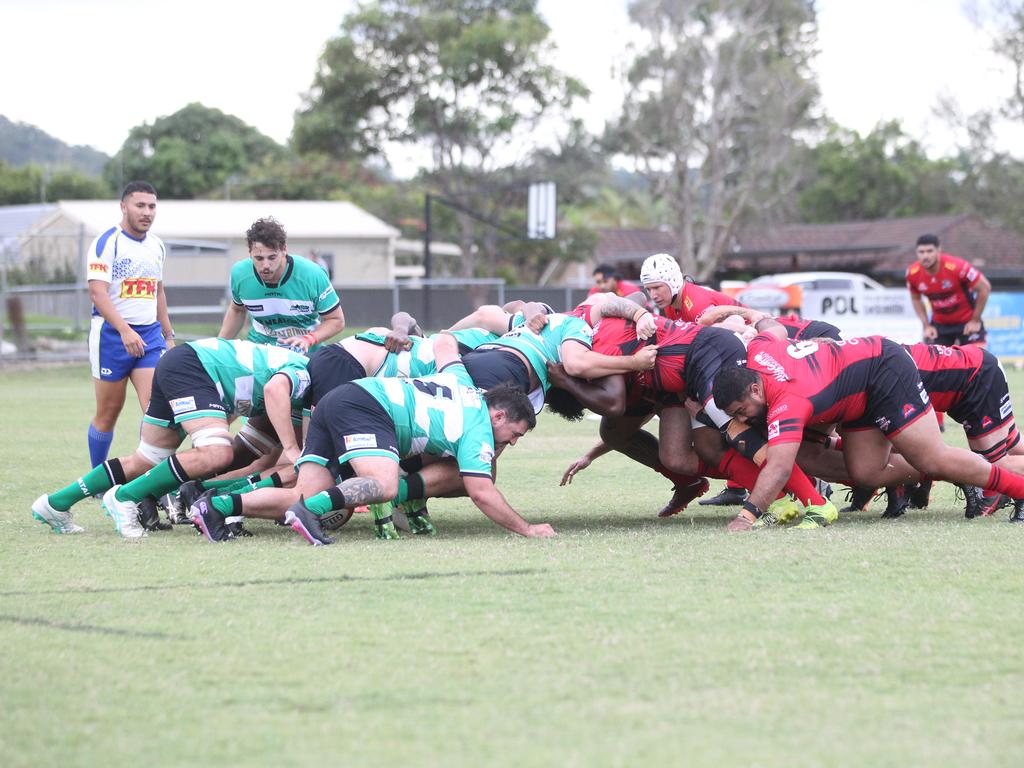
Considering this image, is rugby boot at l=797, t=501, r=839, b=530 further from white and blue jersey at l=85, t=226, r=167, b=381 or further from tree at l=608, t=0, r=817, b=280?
tree at l=608, t=0, r=817, b=280

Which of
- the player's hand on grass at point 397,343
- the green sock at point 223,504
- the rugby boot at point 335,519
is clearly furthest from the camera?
the player's hand on grass at point 397,343

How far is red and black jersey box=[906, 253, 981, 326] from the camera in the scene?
42.8 feet

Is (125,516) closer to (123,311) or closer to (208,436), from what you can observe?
(208,436)

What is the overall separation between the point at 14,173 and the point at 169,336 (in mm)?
56258

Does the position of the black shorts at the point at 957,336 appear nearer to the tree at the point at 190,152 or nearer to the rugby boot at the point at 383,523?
the rugby boot at the point at 383,523

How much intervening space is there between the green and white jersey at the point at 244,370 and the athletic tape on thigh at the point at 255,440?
335 millimetres

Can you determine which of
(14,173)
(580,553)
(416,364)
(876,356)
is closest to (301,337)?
(416,364)

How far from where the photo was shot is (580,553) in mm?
6031

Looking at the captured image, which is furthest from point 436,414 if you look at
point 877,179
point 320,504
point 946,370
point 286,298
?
point 877,179

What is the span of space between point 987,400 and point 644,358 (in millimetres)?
2096

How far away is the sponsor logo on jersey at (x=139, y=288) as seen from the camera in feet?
27.0

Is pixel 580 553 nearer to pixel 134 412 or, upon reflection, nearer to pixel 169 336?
pixel 169 336

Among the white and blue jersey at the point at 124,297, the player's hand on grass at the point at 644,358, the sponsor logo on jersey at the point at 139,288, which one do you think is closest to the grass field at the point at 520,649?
the player's hand on grass at the point at 644,358

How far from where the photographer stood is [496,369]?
22.7 ft
